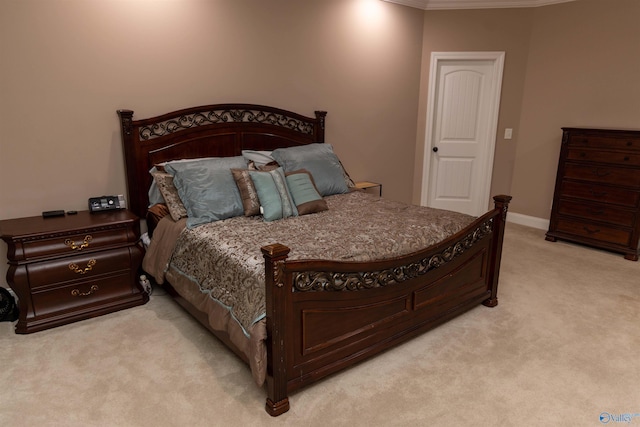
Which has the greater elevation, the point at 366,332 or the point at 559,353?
the point at 366,332

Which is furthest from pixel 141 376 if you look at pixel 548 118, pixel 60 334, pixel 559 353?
pixel 548 118

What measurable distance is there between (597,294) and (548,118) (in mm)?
2383

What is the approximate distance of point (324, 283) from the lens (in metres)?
2.14

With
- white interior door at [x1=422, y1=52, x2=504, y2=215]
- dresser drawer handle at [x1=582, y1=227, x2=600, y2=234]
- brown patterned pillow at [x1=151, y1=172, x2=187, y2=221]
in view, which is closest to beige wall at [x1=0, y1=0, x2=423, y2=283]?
brown patterned pillow at [x1=151, y1=172, x2=187, y2=221]

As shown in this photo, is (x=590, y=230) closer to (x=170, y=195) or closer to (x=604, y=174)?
(x=604, y=174)

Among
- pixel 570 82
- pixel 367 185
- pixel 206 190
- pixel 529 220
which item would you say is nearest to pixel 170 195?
pixel 206 190

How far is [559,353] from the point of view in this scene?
8.67 ft

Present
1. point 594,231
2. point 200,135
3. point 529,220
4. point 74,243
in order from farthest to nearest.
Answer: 1. point 529,220
2. point 594,231
3. point 200,135
4. point 74,243

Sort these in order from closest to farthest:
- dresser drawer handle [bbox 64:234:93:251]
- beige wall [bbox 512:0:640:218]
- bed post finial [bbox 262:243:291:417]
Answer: bed post finial [bbox 262:243:291:417], dresser drawer handle [bbox 64:234:93:251], beige wall [bbox 512:0:640:218]

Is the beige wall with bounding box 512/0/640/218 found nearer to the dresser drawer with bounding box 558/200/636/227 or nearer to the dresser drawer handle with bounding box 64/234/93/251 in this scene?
the dresser drawer with bounding box 558/200/636/227

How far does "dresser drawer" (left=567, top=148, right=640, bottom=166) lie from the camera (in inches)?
160

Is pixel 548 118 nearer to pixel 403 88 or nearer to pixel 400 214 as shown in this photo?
pixel 403 88

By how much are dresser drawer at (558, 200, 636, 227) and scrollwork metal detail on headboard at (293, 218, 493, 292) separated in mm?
2088

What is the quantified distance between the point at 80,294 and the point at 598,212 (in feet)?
15.4
